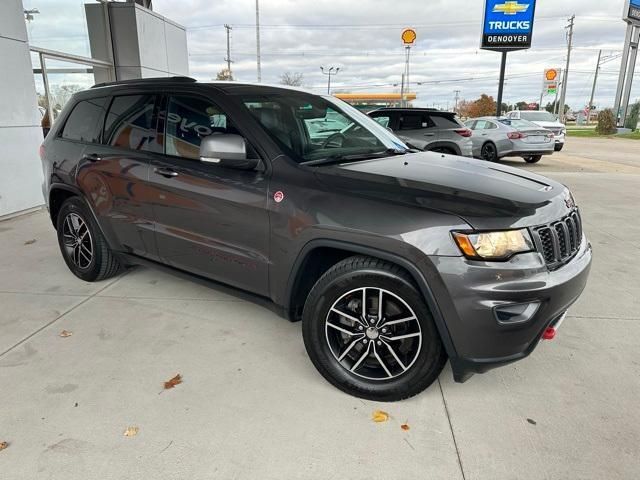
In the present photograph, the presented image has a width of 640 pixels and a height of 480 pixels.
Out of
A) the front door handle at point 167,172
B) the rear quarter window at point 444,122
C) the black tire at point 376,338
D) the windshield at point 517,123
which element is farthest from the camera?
the windshield at point 517,123

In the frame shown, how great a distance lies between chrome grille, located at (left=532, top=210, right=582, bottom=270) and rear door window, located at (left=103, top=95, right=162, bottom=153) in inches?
102

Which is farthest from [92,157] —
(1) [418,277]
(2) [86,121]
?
(1) [418,277]

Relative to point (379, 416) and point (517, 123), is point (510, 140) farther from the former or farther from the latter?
point (379, 416)

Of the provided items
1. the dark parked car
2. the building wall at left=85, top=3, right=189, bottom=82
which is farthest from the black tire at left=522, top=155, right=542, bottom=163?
the dark parked car

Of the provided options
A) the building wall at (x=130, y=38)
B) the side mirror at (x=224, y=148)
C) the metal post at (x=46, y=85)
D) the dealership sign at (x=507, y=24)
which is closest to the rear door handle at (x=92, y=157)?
the side mirror at (x=224, y=148)

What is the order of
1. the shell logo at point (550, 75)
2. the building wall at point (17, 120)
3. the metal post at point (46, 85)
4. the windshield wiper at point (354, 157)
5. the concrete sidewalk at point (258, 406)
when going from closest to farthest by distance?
the concrete sidewalk at point (258, 406) → the windshield wiper at point (354, 157) → the building wall at point (17, 120) → the metal post at point (46, 85) → the shell logo at point (550, 75)

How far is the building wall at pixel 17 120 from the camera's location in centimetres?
689

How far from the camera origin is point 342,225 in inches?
100.0

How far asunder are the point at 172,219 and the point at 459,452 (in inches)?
92.0

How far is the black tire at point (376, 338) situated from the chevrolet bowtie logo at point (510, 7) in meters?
16.1

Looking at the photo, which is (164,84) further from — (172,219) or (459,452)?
(459,452)

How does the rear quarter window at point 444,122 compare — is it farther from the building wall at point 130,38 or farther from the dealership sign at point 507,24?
the building wall at point 130,38

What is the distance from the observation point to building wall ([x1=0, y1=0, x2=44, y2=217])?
22.6 ft

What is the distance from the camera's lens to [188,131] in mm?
3371
